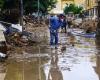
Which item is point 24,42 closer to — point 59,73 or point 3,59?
point 3,59

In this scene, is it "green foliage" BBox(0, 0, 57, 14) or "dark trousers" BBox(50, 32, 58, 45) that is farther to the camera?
"green foliage" BBox(0, 0, 57, 14)

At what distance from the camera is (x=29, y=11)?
189ft

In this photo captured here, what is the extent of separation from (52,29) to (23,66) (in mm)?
9086

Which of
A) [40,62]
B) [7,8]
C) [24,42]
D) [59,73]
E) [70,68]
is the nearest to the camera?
[59,73]

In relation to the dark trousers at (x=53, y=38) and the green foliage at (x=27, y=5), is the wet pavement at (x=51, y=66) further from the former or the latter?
the green foliage at (x=27, y=5)

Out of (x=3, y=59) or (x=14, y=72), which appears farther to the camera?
(x=3, y=59)

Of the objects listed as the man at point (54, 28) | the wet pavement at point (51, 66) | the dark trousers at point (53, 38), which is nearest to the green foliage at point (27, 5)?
the dark trousers at point (53, 38)

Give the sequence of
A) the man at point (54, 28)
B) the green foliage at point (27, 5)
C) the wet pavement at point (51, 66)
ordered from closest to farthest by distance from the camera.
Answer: the wet pavement at point (51, 66) → the man at point (54, 28) → the green foliage at point (27, 5)

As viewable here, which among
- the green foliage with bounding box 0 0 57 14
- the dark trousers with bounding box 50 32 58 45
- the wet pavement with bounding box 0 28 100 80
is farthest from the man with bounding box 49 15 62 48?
the green foliage with bounding box 0 0 57 14

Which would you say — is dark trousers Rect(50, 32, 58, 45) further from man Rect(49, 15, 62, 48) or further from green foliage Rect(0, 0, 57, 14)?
green foliage Rect(0, 0, 57, 14)

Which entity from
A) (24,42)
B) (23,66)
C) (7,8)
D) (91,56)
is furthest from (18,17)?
(23,66)

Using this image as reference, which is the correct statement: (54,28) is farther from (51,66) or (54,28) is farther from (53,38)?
(51,66)

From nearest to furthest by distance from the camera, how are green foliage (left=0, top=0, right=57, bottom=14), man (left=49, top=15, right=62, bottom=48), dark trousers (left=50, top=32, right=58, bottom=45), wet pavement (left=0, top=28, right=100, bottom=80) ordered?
wet pavement (left=0, top=28, right=100, bottom=80) < man (left=49, top=15, right=62, bottom=48) < dark trousers (left=50, top=32, right=58, bottom=45) < green foliage (left=0, top=0, right=57, bottom=14)

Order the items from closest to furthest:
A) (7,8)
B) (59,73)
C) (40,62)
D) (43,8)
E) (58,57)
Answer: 1. (59,73)
2. (40,62)
3. (58,57)
4. (7,8)
5. (43,8)
